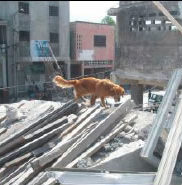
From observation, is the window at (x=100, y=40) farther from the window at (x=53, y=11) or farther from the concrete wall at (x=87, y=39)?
the window at (x=53, y=11)

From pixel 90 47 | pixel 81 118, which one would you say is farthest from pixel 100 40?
pixel 81 118

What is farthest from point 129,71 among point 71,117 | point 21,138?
point 21,138

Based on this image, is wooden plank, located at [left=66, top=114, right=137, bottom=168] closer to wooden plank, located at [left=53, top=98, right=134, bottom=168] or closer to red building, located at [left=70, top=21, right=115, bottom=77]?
wooden plank, located at [left=53, top=98, right=134, bottom=168]

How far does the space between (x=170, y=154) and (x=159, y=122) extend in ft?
3.65

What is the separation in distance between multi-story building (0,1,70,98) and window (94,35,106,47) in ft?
8.51

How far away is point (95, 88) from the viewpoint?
845cm

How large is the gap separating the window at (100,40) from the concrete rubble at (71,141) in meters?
20.7

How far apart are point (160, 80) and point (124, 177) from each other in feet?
26.9

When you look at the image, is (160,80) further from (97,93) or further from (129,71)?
(97,93)

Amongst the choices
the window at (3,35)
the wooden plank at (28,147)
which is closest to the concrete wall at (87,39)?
the window at (3,35)

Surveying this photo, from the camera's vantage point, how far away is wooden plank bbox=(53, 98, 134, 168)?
6.08 m

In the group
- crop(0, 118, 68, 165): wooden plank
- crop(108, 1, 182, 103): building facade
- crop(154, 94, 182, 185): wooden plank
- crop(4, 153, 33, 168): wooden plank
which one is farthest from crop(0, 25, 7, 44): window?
crop(154, 94, 182, 185): wooden plank

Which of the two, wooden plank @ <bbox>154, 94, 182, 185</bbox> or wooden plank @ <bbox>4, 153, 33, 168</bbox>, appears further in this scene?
wooden plank @ <bbox>4, 153, 33, 168</bbox>

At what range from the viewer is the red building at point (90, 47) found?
27359 mm
